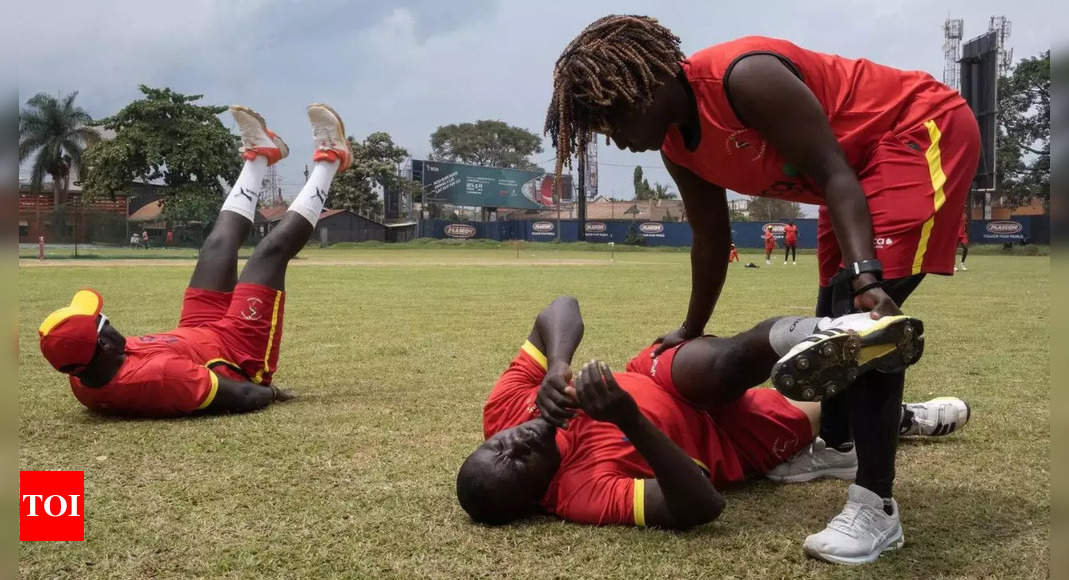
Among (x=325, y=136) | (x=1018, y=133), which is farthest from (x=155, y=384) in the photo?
(x=1018, y=133)

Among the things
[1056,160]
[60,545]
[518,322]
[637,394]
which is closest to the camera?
[1056,160]

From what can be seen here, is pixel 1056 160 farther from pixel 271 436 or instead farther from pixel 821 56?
pixel 271 436

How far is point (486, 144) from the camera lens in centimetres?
9081

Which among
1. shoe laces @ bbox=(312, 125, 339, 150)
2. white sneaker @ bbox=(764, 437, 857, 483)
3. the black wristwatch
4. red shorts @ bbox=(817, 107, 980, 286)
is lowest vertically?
white sneaker @ bbox=(764, 437, 857, 483)

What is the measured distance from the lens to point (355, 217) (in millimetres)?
59656

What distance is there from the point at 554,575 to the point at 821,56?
6.29 ft

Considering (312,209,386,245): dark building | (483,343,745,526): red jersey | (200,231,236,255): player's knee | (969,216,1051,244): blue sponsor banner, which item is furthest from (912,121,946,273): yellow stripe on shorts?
(312,209,386,245): dark building

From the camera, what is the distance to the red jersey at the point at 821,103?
2.66 meters

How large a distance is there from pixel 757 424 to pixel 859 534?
2.77 ft

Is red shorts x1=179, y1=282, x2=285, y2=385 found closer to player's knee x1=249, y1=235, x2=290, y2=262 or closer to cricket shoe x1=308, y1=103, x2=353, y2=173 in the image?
player's knee x1=249, y1=235, x2=290, y2=262

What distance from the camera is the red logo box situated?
2.59 meters

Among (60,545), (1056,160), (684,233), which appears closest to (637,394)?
(60,545)

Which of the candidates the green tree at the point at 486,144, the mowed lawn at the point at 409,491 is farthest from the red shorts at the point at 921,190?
the green tree at the point at 486,144

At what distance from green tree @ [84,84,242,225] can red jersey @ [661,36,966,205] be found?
47641mm
